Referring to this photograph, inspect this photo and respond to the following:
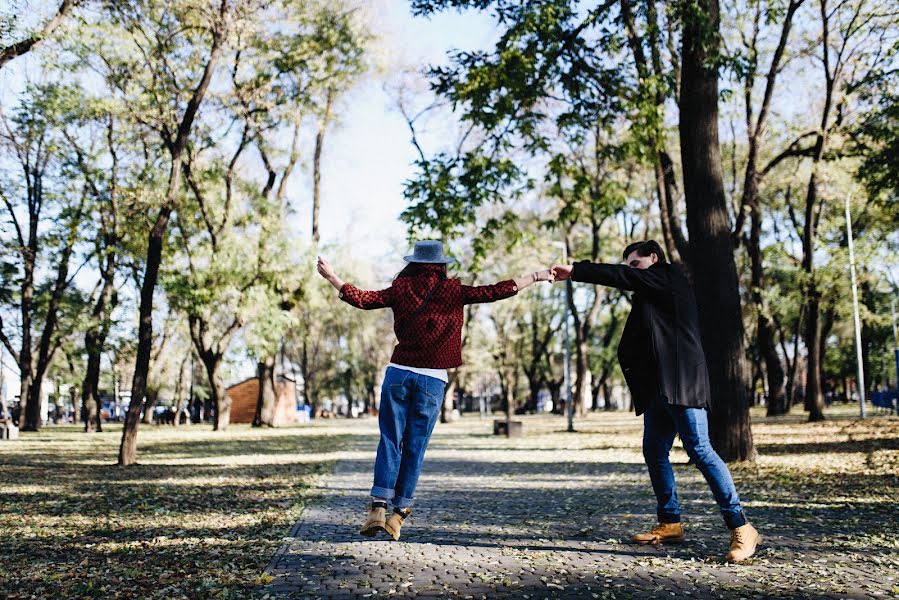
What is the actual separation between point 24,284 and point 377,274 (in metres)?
21.5

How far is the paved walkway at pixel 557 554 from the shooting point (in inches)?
189

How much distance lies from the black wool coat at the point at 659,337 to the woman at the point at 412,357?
0.65m

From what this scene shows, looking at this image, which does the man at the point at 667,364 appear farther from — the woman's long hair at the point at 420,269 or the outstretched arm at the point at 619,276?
the woman's long hair at the point at 420,269

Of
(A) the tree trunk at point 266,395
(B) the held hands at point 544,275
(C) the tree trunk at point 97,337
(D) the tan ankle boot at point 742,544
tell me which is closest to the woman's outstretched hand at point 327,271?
(B) the held hands at point 544,275

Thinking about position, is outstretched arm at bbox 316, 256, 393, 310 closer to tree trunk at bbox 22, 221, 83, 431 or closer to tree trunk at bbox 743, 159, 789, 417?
tree trunk at bbox 743, 159, 789, 417

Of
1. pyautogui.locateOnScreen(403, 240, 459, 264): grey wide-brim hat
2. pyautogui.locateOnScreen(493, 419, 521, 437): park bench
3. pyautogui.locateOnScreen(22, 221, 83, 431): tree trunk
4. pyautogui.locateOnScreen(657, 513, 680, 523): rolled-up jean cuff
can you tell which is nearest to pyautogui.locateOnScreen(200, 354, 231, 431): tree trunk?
pyautogui.locateOnScreen(22, 221, 83, 431): tree trunk

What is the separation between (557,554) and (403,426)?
1.45 m

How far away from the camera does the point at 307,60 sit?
2600cm

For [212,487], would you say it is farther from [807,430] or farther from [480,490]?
[807,430]

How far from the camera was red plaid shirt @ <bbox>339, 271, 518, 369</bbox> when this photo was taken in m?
5.59

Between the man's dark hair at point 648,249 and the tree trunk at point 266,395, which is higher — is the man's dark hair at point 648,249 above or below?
above

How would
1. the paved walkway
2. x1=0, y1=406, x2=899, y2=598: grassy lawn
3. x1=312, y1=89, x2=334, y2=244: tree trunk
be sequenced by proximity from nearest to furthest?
the paved walkway
x1=0, y1=406, x2=899, y2=598: grassy lawn
x1=312, y1=89, x2=334, y2=244: tree trunk

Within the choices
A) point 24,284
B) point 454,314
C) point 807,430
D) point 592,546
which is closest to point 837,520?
point 592,546

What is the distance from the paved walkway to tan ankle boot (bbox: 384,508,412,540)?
21 centimetres
